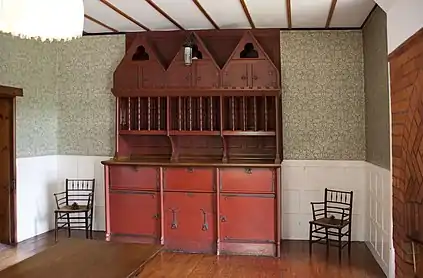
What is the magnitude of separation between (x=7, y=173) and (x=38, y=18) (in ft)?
12.5

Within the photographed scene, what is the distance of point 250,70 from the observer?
5.91 meters

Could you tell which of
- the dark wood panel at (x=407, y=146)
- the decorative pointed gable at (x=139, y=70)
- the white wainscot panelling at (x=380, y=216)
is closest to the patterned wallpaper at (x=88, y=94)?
the decorative pointed gable at (x=139, y=70)

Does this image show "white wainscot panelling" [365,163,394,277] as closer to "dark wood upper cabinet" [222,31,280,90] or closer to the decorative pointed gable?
"dark wood upper cabinet" [222,31,280,90]

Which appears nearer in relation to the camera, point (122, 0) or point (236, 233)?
point (122, 0)

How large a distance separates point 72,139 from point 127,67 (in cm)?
138

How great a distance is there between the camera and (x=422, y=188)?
320 cm

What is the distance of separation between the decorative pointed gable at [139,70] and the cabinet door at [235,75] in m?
0.84

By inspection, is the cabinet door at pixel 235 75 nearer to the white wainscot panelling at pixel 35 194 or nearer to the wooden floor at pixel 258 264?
the wooden floor at pixel 258 264

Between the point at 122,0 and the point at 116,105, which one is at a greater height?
the point at 122,0

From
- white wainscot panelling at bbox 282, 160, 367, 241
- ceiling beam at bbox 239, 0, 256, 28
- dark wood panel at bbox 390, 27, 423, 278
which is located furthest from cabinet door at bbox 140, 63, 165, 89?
dark wood panel at bbox 390, 27, 423, 278

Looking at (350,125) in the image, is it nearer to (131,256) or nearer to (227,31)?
(227,31)

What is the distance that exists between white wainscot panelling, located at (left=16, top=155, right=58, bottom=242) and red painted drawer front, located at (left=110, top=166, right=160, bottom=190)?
120 centimetres

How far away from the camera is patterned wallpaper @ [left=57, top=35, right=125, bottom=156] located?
6.52 metres

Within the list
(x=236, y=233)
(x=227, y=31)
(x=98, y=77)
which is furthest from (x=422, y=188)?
(x=98, y=77)
